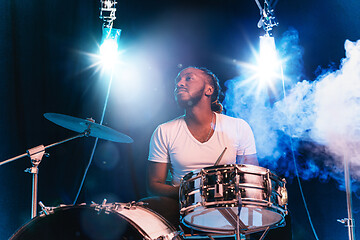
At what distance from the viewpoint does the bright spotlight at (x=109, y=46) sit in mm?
3406

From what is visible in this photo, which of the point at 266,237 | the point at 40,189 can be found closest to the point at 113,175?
the point at 40,189

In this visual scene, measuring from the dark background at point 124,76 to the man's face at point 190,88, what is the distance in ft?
1.25

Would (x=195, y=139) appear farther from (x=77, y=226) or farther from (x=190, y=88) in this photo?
(x=77, y=226)

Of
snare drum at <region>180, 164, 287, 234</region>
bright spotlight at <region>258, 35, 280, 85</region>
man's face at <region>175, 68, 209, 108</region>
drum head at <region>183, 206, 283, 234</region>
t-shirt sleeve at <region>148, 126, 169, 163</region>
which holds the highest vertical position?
bright spotlight at <region>258, 35, 280, 85</region>

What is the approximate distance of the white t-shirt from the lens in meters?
2.92

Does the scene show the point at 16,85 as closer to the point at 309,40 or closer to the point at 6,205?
the point at 6,205

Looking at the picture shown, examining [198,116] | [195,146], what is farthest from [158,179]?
[198,116]

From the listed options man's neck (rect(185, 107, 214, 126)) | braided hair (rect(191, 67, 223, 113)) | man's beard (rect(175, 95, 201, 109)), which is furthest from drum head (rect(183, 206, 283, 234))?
braided hair (rect(191, 67, 223, 113))

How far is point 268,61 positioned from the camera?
361 centimetres

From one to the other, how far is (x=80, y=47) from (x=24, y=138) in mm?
1039

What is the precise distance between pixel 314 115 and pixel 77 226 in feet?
8.24

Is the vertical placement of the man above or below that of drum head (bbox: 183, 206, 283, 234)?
above

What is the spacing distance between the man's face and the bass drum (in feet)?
5.04

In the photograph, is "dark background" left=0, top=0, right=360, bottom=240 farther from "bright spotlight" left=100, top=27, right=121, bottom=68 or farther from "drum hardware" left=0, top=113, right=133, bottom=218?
"drum hardware" left=0, top=113, right=133, bottom=218
